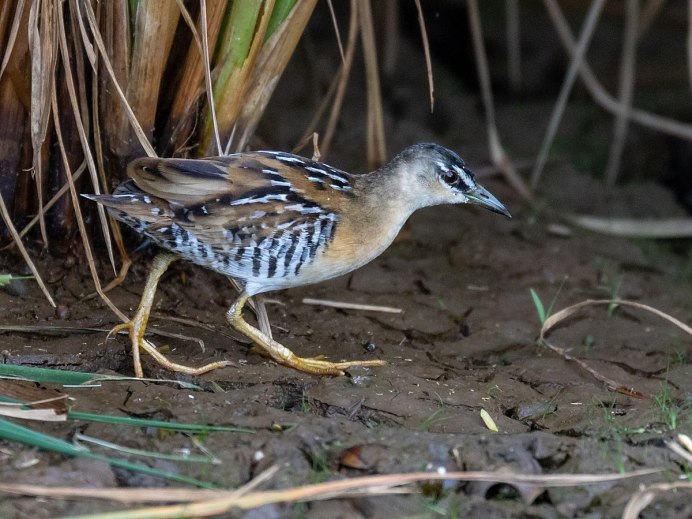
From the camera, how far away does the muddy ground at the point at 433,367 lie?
344 cm

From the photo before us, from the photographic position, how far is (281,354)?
14.1 ft

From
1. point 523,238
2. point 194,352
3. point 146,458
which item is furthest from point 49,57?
point 523,238

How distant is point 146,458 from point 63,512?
1.29 feet

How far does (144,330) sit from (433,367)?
1.34 metres

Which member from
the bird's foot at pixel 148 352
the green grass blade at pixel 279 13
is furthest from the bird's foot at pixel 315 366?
the green grass blade at pixel 279 13

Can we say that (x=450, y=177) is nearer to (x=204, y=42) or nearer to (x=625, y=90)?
(x=204, y=42)

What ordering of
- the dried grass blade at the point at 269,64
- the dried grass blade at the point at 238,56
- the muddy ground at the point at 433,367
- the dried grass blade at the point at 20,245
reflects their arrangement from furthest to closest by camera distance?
the dried grass blade at the point at 269,64 < the dried grass blade at the point at 238,56 < the dried grass blade at the point at 20,245 < the muddy ground at the point at 433,367

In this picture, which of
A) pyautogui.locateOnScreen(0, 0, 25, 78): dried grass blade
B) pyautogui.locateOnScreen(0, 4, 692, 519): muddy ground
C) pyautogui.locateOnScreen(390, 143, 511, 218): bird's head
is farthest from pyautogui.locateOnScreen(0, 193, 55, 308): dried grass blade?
pyautogui.locateOnScreen(390, 143, 511, 218): bird's head

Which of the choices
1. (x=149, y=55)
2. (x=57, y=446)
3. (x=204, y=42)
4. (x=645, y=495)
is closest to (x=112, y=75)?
(x=149, y=55)

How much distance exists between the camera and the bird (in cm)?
412

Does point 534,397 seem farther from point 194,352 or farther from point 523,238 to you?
point 523,238

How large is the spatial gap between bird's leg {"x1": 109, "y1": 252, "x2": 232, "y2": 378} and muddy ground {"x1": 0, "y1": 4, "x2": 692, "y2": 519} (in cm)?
5

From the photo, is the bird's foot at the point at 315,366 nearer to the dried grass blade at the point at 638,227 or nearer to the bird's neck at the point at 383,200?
the bird's neck at the point at 383,200

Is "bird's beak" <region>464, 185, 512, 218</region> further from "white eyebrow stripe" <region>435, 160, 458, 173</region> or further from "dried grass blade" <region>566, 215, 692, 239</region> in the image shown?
"dried grass blade" <region>566, 215, 692, 239</region>
